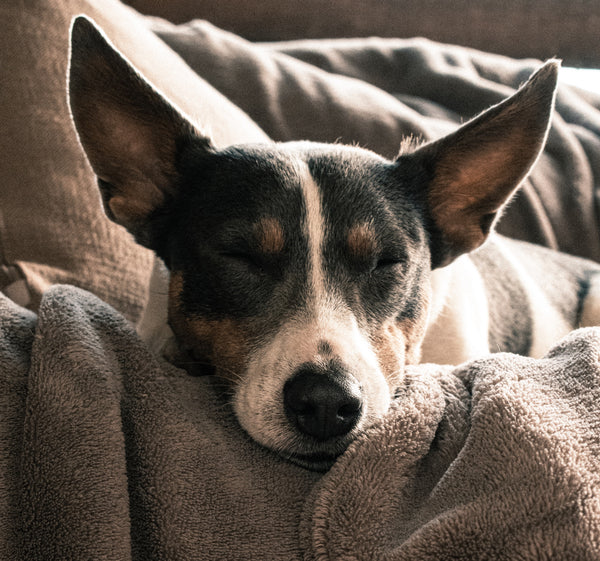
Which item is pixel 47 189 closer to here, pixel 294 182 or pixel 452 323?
pixel 294 182

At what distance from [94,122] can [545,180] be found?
6.91 feet

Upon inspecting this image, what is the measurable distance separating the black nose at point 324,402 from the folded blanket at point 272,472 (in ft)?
0.25

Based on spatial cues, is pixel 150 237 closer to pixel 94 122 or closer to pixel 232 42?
pixel 94 122

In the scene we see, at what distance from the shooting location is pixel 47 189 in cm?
172

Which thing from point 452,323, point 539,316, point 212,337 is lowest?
point 539,316

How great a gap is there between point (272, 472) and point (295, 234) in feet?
1.63

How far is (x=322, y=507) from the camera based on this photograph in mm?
934

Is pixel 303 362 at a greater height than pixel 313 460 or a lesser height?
greater

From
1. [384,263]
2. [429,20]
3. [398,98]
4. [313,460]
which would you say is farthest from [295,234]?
[429,20]

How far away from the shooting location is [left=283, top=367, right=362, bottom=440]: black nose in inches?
43.3

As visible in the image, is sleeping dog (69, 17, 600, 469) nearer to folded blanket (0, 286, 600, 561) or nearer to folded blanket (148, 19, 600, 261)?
folded blanket (0, 286, 600, 561)

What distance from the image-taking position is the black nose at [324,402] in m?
1.10

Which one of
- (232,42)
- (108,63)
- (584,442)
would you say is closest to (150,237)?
(108,63)

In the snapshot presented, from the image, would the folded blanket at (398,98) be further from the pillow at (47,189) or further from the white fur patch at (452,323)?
the pillow at (47,189)
